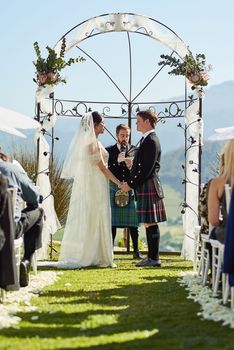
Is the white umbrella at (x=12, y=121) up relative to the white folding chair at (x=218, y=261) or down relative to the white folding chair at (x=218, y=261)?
up

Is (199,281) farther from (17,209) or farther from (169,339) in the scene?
(169,339)

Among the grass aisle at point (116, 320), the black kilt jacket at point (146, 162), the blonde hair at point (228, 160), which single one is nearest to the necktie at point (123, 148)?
the black kilt jacket at point (146, 162)

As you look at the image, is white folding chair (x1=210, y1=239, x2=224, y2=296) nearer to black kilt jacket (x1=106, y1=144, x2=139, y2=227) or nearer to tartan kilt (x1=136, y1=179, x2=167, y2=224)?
tartan kilt (x1=136, y1=179, x2=167, y2=224)

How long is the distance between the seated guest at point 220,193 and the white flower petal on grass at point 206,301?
0.46m

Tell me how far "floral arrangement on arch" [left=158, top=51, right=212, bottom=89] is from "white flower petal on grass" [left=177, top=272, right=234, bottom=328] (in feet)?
11.0

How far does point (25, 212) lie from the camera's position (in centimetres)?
640

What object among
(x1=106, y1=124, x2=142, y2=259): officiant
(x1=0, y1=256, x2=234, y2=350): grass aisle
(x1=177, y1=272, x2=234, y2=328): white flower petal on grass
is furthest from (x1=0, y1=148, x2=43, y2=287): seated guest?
(x1=106, y1=124, x2=142, y2=259): officiant

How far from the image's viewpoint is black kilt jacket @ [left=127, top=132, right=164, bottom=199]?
8.00m

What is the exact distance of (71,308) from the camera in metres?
5.10

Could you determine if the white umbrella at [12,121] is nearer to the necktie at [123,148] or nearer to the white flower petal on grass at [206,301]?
the white flower petal on grass at [206,301]

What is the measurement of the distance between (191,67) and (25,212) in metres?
4.18

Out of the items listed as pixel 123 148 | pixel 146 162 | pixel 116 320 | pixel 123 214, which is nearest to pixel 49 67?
pixel 123 148

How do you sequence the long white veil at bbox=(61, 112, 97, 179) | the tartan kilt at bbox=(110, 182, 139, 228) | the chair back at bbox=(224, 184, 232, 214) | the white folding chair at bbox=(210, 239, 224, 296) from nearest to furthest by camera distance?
the chair back at bbox=(224, 184, 232, 214) < the white folding chair at bbox=(210, 239, 224, 296) < the long white veil at bbox=(61, 112, 97, 179) < the tartan kilt at bbox=(110, 182, 139, 228)

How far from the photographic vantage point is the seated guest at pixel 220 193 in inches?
204
